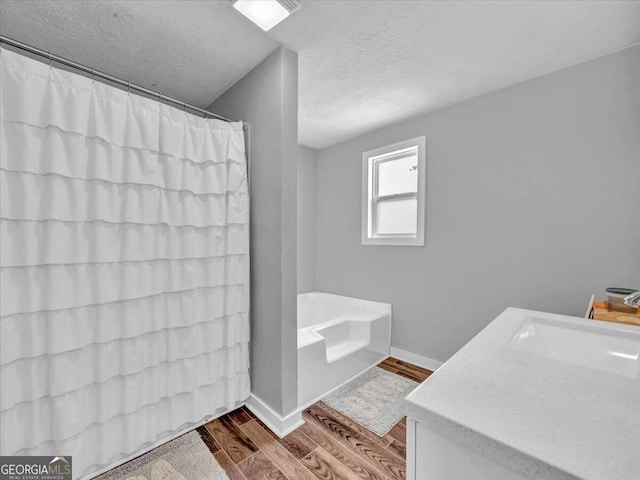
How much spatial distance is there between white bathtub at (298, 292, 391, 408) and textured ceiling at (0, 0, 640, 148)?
195cm

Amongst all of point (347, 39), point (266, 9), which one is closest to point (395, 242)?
point (347, 39)

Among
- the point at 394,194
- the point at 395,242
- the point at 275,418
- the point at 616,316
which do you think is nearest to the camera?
the point at 616,316

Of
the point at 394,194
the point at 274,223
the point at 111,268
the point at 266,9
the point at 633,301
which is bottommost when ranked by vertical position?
the point at 633,301

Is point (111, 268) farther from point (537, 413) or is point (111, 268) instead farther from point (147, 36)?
point (537, 413)

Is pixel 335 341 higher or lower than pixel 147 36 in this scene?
lower

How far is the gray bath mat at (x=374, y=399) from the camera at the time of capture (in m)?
1.77

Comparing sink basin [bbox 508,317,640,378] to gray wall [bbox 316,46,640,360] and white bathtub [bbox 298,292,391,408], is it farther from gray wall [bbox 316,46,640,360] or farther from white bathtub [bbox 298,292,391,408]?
white bathtub [bbox 298,292,391,408]

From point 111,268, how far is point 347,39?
1.81 metres

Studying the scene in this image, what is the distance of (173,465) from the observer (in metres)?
1.40

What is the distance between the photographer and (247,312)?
1844 mm

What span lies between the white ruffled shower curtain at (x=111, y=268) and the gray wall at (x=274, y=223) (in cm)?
11

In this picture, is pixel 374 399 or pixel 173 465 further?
pixel 374 399

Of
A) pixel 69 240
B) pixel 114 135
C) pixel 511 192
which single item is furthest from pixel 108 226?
pixel 511 192

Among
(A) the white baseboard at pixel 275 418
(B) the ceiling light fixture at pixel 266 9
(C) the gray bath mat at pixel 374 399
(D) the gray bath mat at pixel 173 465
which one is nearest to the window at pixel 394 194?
(C) the gray bath mat at pixel 374 399
